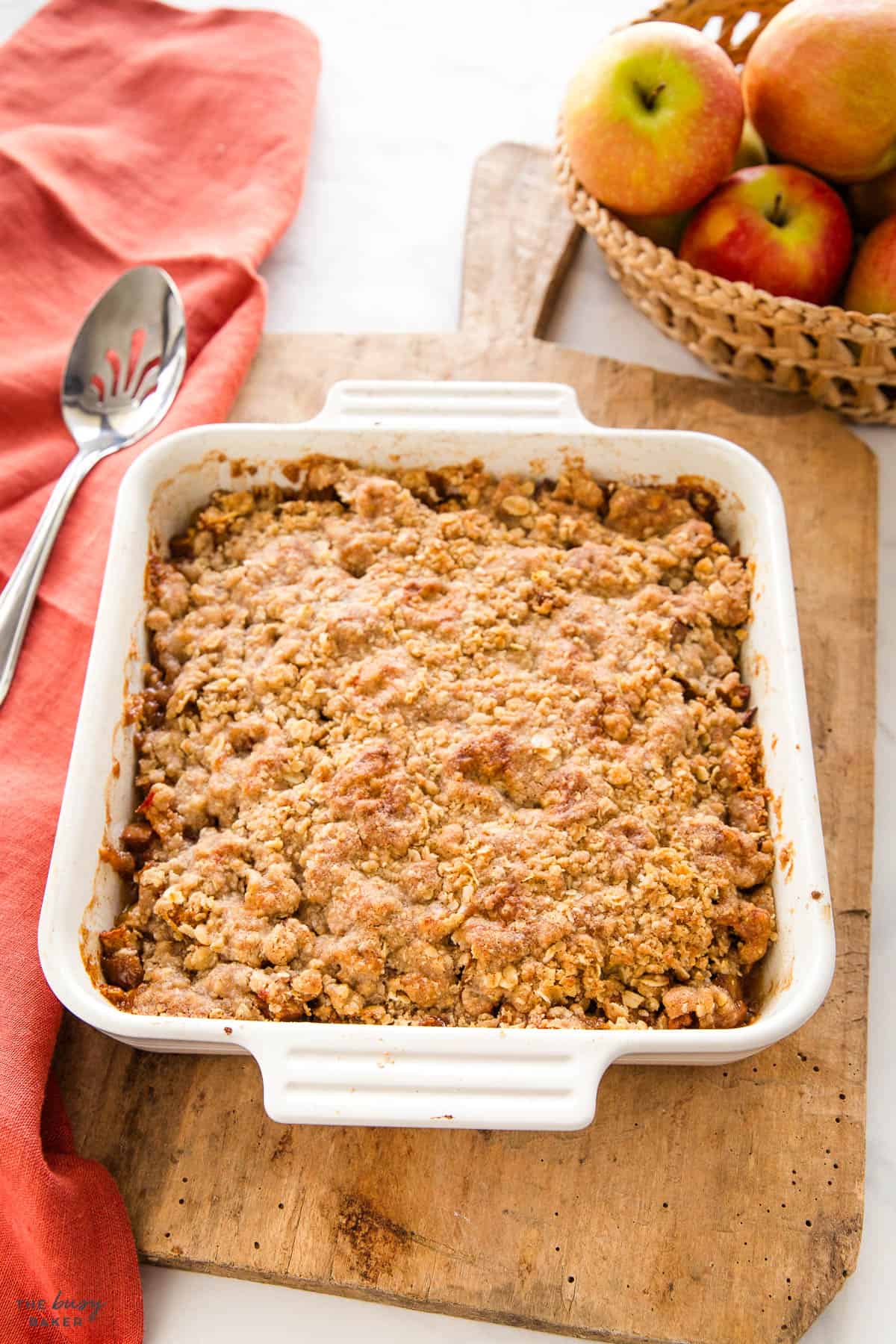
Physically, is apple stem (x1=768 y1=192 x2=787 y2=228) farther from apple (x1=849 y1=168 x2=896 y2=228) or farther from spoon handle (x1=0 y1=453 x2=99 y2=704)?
spoon handle (x1=0 y1=453 x2=99 y2=704)

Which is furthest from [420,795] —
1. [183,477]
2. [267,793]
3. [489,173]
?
[489,173]

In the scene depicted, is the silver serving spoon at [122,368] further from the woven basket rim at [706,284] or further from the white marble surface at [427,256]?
the woven basket rim at [706,284]

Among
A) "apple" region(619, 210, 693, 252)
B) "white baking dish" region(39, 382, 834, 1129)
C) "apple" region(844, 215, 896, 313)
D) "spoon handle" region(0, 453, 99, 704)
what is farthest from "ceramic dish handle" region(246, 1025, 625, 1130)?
"apple" region(619, 210, 693, 252)

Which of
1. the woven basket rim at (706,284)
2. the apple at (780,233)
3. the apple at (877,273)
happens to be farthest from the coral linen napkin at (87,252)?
the apple at (877,273)

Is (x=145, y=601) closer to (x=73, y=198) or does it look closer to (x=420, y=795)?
(x=420, y=795)

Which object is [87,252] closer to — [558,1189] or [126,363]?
[126,363]

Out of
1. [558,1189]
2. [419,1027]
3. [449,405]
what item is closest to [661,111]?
[449,405]

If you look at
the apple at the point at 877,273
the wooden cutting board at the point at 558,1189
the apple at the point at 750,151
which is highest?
the apple at the point at 750,151
